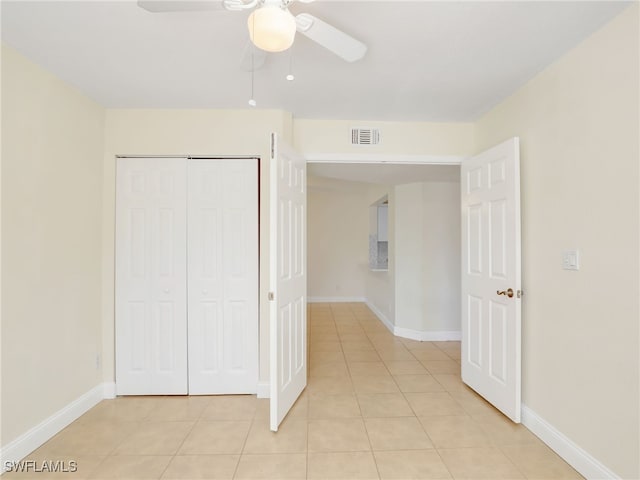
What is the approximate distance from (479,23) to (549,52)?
0.62 m

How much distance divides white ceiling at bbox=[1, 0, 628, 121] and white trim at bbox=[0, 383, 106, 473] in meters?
2.36

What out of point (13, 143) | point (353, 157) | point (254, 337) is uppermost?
point (353, 157)

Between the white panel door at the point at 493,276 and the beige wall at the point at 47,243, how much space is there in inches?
126

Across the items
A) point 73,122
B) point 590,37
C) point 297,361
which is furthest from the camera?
point 297,361

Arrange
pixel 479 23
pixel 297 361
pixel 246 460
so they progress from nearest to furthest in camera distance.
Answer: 1. pixel 479 23
2. pixel 246 460
3. pixel 297 361

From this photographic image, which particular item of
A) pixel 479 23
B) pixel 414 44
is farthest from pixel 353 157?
pixel 479 23

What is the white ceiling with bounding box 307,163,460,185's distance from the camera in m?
3.87

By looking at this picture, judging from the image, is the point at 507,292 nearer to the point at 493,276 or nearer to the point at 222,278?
the point at 493,276

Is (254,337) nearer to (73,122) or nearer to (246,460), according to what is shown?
(246,460)

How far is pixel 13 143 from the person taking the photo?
2012 millimetres

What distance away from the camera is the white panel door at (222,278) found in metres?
2.89

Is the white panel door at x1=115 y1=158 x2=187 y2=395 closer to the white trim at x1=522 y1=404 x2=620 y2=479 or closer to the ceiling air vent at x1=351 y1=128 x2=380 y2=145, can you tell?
the ceiling air vent at x1=351 y1=128 x2=380 y2=145

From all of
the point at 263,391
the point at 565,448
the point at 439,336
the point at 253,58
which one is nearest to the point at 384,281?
the point at 439,336

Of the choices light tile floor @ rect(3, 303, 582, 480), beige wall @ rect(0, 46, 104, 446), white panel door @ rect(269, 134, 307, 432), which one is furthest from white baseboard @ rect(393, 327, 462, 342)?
beige wall @ rect(0, 46, 104, 446)
